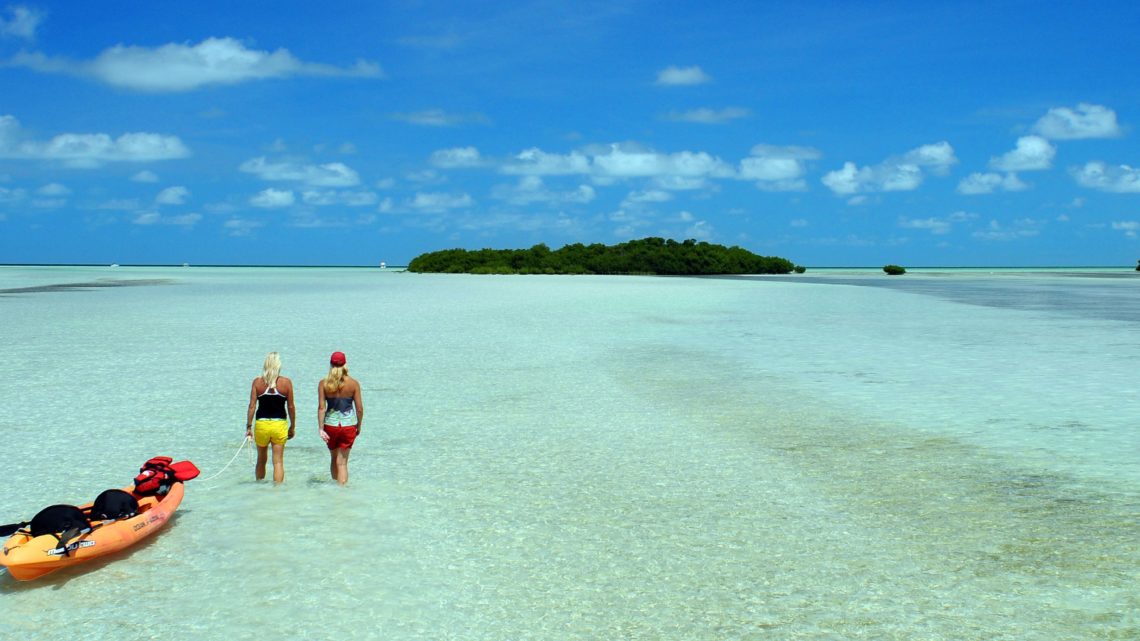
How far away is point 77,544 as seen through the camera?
648cm

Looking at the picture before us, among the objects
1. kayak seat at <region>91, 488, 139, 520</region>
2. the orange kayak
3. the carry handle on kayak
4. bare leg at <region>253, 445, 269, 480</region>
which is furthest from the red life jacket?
bare leg at <region>253, 445, 269, 480</region>

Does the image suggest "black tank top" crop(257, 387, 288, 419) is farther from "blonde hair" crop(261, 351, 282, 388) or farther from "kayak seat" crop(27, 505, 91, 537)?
"kayak seat" crop(27, 505, 91, 537)

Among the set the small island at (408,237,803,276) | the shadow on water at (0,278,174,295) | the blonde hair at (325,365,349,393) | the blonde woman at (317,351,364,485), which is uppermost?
the small island at (408,237,803,276)

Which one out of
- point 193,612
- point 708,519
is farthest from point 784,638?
point 193,612

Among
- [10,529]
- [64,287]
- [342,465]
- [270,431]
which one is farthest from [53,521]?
[64,287]

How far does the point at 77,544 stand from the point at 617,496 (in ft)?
13.9

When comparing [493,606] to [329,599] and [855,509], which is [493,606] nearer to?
[329,599]

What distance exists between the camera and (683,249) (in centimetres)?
10700

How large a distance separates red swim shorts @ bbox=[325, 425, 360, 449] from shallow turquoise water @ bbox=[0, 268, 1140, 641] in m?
0.42

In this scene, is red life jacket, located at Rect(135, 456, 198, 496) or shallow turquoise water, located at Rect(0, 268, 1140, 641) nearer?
shallow turquoise water, located at Rect(0, 268, 1140, 641)

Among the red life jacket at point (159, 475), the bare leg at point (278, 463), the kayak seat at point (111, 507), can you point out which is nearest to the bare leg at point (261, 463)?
the bare leg at point (278, 463)

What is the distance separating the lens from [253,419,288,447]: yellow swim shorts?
345 inches

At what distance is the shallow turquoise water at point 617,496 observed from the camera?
5945 mm

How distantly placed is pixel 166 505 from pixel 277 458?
1.58m
